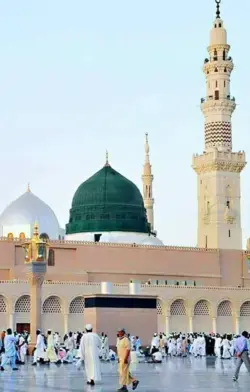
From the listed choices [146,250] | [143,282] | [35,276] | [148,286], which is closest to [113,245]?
[146,250]

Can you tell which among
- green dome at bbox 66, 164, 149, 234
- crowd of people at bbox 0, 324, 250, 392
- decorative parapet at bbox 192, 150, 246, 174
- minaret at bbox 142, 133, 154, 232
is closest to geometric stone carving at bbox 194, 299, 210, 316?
crowd of people at bbox 0, 324, 250, 392

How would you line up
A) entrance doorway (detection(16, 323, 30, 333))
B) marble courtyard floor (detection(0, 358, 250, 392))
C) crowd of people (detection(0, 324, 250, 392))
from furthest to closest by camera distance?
entrance doorway (detection(16, 323, 30, 333)), crowd of people (detection(0, 324, 250, 392)), marble courtyard floor (detection(0, 358, 250, 392))

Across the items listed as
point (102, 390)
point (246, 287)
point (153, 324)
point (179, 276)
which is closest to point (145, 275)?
point (179, 276)

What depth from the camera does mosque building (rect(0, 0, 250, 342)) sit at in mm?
35781

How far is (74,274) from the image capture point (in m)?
37.1

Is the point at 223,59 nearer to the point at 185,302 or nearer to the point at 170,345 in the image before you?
the point at 185,302

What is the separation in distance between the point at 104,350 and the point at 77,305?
1215cm

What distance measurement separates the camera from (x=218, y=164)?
43.9 m

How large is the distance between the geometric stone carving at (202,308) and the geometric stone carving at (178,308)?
562 millimetres

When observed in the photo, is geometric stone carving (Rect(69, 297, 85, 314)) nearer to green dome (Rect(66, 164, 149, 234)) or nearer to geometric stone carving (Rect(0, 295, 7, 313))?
geometric stone carving (Rect(0, 295, 7, 313))

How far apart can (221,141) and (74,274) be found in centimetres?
1137

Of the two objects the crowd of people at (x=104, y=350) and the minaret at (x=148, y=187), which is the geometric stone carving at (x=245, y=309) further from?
the minaret at (x=148, y=187)

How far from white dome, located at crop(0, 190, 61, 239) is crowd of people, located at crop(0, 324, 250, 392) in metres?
10.2

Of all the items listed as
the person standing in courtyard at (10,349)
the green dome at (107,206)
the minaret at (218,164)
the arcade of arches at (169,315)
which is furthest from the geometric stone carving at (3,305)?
the person standing in courtyard at (10,349)
